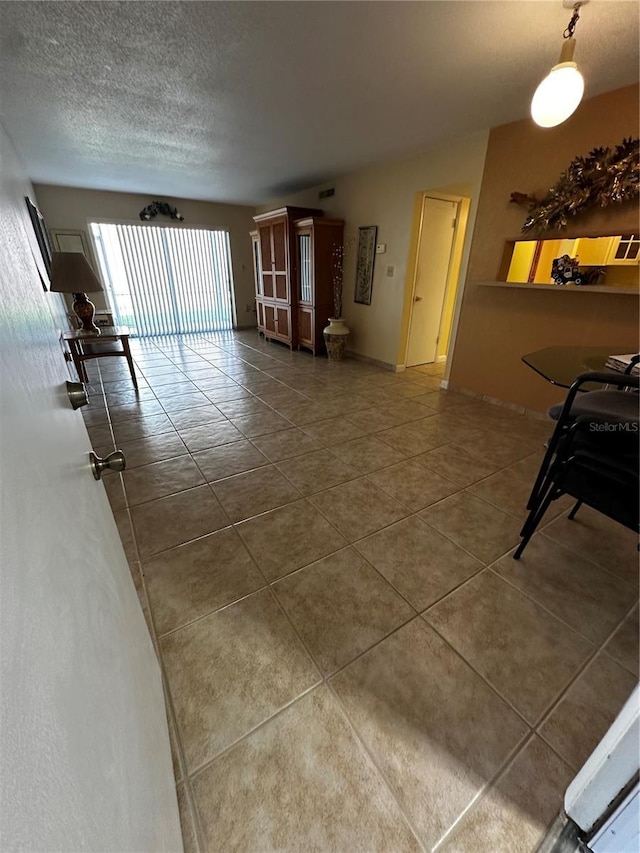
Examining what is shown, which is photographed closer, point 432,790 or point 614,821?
point 614,821

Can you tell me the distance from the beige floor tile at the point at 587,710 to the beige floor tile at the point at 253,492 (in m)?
1.44

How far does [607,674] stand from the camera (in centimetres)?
123

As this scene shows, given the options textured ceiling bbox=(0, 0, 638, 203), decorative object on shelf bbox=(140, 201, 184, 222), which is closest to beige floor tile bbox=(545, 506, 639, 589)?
textured ceiling bbox=(0, 0, 638, 203)

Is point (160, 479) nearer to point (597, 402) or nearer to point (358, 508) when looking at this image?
point (358, 508)

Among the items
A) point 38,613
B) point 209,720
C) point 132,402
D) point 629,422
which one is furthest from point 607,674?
point 132,402

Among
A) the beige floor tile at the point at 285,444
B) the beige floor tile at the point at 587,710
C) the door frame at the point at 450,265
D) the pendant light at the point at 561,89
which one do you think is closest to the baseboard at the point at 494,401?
the door frame at the point at 450,265

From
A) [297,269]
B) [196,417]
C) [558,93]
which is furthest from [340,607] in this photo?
[297,269]

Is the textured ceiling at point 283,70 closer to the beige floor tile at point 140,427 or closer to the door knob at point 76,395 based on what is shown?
the door knob at point 76,395

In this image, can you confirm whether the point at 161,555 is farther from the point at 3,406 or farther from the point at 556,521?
the point at 556,521

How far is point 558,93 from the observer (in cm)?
160

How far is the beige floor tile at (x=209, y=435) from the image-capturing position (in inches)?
108

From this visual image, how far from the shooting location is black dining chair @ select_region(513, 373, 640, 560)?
1.26m

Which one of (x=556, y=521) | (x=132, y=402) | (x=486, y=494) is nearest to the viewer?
(x=556, y=521)

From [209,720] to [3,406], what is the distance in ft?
3.91
